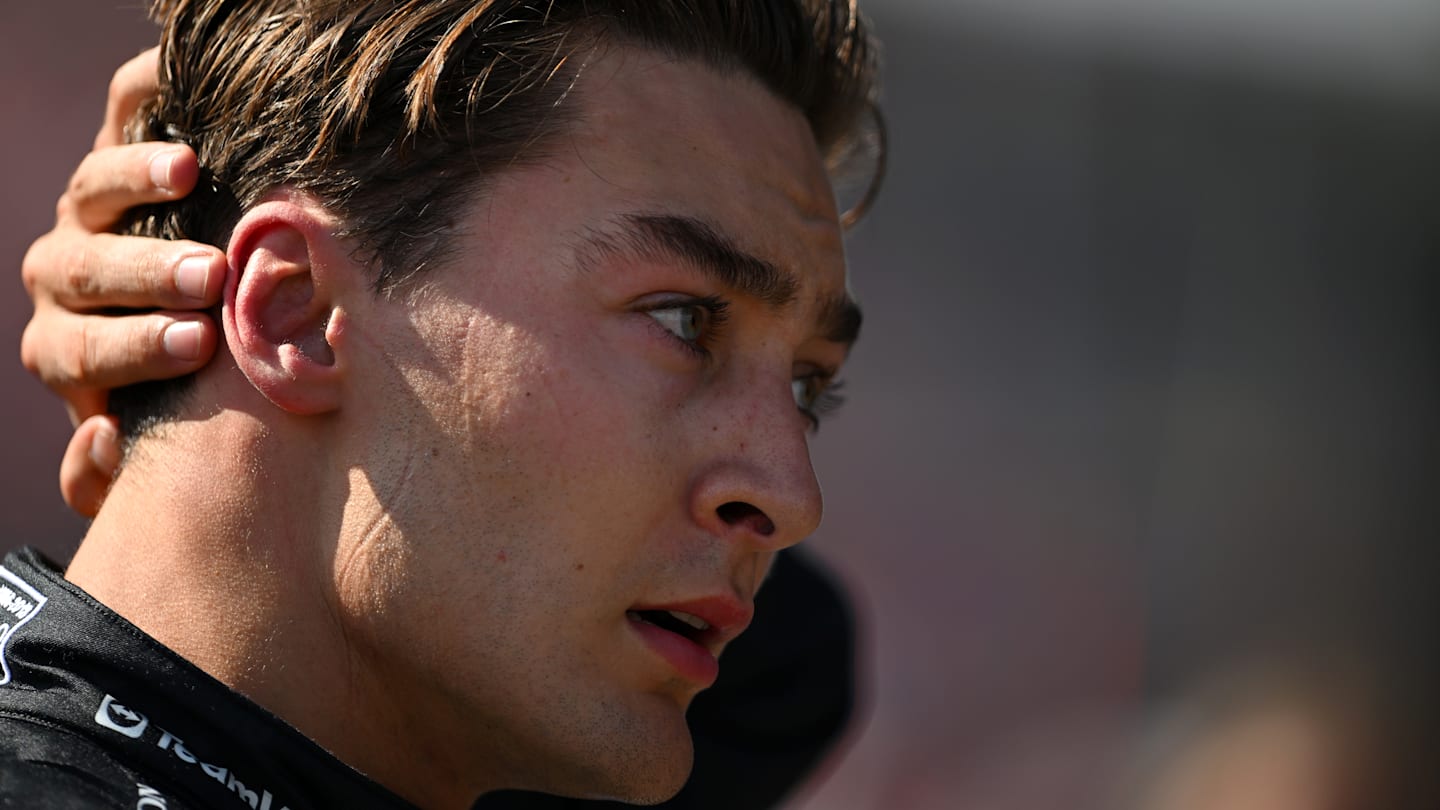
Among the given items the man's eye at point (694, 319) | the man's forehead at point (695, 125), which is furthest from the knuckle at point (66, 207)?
the man's eye at point (694, 319)

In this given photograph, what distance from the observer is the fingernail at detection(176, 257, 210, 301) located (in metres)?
1.63

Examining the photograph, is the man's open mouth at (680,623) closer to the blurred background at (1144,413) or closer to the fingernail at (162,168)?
the fingernail at (162,168)

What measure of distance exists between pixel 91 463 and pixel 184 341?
36 centimetres

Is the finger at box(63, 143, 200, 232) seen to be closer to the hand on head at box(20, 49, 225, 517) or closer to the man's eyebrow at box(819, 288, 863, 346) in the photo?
the hand on head at box(20, 49, 225, 517)

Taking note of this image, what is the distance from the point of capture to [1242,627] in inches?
236

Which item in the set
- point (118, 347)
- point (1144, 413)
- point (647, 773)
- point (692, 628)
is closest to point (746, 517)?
point (692, 628)

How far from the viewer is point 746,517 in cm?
167

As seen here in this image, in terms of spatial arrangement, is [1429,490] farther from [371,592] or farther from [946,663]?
[371,592]

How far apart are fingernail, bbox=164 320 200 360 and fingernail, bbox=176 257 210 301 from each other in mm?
41

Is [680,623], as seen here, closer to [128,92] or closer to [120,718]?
[120,718]

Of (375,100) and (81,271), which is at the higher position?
(375,100)

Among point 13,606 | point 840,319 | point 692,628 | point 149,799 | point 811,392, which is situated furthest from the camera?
point 811,392

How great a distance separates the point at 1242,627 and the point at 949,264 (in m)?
2.31

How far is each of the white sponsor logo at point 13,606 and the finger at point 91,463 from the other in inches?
9.3
